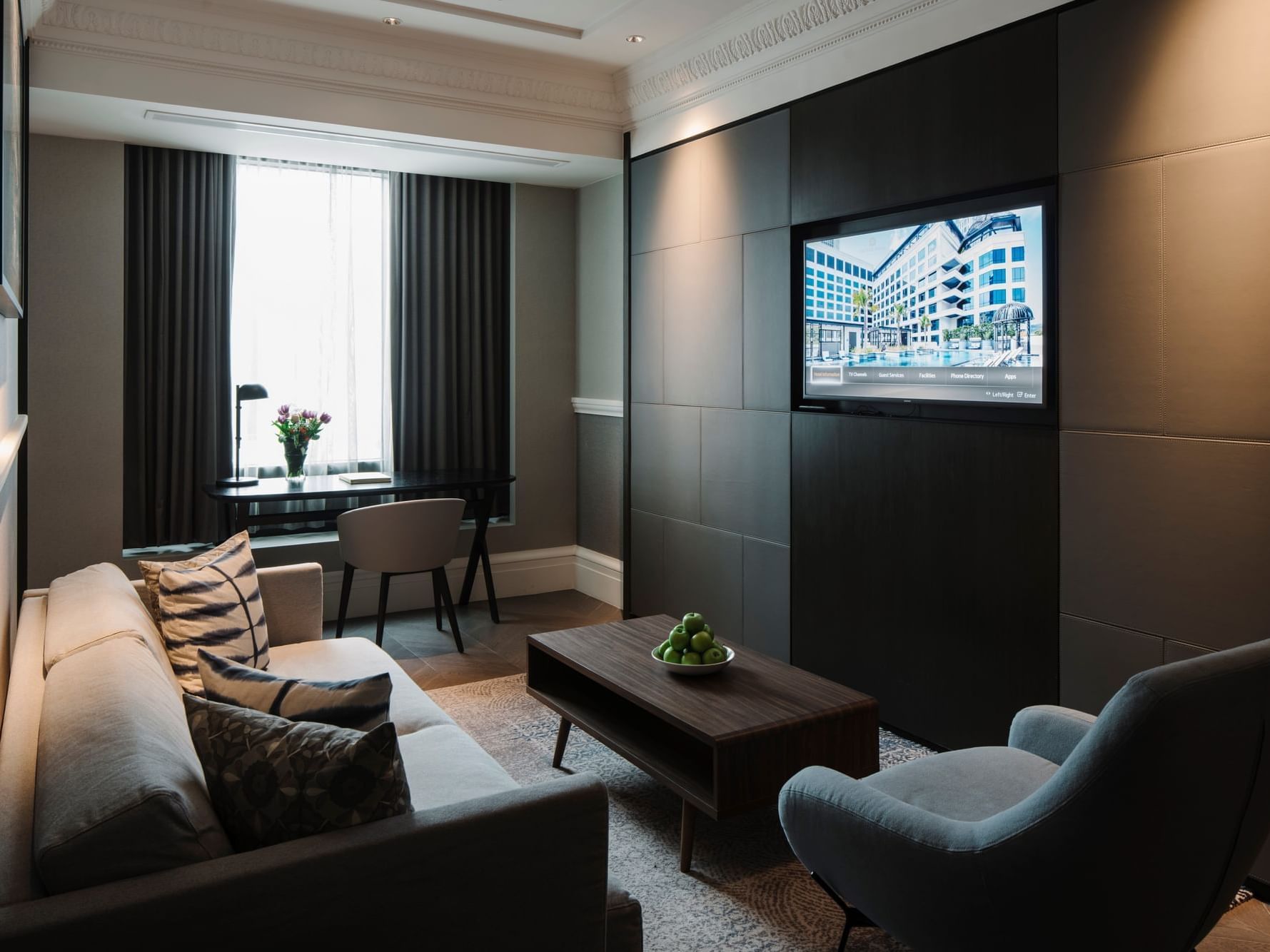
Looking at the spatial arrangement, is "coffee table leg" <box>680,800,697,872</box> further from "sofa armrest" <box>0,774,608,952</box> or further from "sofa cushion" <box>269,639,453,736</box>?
"sofa armrest" <box>0,774,608,952</box>

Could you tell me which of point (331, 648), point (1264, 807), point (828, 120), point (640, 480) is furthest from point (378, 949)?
point (640, 480)

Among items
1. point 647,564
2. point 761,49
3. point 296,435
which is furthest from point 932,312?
point 296,435

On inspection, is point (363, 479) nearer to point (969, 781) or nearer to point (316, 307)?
point (316, 307)

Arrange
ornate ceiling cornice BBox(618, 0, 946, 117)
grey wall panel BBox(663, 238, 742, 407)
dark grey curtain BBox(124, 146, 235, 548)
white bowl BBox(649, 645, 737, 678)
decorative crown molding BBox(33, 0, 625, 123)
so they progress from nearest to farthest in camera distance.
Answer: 1. white bowl BBox(649, 645, 737, 678)
2. ornate ceiling cornice BBox(618, 0, 946, 117)
3. decorative crown molding BBox(33, 0, 625, 123)
4. grey wall panel BBox(663, 238, 742, 407)
5. dark grey curtain BBox(124, 146, 235, 548)

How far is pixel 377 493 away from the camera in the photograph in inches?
185

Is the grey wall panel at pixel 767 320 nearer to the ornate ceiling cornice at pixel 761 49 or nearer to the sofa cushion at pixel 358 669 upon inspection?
the ornate ceiling cornice at pixel 761 49

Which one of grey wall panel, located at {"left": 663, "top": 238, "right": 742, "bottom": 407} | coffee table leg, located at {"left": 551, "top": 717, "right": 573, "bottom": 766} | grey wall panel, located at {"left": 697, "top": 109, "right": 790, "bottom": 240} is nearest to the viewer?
coffee table leg, located at {"left": 551, "top": 717, "right": 573, "bottom": 766}

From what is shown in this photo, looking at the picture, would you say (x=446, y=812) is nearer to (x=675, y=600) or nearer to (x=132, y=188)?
(x=675, y=600)

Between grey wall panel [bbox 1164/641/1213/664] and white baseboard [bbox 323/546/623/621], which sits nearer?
grey wall panel [bbox 1164/641/1213/664]

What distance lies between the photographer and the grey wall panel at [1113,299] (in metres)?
2.61

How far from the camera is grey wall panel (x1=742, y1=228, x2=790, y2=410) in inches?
155

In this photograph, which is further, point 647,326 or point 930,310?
point 647,326

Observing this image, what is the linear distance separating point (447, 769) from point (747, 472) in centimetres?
229

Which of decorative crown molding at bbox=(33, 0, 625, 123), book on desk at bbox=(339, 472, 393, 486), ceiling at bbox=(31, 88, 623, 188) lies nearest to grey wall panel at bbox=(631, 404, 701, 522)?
book on desk at bbox=(339, 472, 393, 486)
